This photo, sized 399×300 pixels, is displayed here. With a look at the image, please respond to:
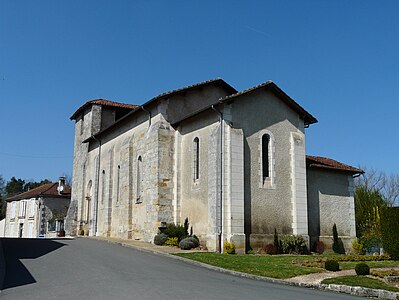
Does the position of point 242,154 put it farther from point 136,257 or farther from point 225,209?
point 136,257

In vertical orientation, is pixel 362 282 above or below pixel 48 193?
below

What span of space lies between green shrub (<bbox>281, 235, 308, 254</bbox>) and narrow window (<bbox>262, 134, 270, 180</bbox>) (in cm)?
298

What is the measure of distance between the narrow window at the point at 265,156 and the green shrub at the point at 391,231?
5451 mm

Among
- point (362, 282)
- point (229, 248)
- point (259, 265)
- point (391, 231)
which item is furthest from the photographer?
point (391, 231)

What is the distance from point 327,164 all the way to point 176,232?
9.33 m

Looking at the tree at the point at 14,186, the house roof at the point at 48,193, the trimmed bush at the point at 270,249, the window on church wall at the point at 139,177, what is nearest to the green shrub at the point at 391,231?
the trimmed bush at the point at 270,249

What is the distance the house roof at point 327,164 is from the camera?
24.0 metres

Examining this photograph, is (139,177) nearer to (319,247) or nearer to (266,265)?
(319,247)

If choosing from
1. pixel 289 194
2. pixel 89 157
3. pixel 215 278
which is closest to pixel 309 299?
pixel 215 278

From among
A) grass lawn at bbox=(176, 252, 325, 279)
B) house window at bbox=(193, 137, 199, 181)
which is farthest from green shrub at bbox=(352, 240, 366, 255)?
house window at bbox=(193, 137, 199, 181)

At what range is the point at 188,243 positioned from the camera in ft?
67.1

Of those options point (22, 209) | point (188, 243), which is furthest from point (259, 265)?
point (22, 209)

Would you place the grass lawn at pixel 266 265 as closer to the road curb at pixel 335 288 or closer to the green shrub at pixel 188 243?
the road curb at pixel 335 288

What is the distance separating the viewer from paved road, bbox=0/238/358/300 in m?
9.36
